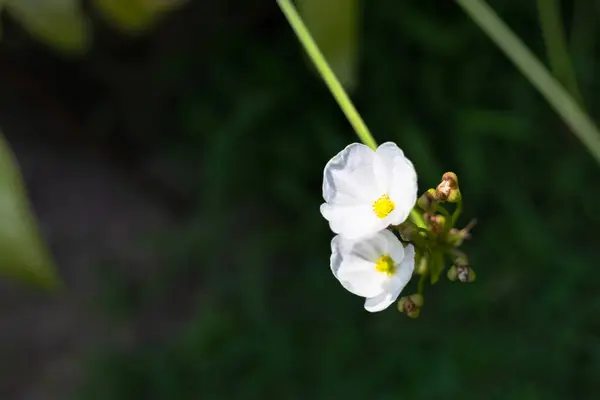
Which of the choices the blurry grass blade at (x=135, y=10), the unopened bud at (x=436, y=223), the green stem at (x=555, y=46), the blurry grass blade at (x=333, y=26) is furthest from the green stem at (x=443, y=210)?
the green stem at (x=555, y=46)

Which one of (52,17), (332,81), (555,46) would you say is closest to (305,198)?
(555,46)

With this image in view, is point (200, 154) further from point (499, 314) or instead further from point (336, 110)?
point (499, 314)

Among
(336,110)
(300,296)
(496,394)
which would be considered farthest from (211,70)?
(496,394)

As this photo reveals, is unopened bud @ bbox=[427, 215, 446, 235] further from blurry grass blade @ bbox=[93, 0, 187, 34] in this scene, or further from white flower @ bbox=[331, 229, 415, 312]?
blurry grass blade @ bbox=[93, 0, 187, 34]

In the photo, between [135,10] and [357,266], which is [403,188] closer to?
[357,266]

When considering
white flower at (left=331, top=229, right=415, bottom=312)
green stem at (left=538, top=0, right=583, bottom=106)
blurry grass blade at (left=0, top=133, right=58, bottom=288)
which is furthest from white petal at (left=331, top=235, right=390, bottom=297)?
green stem at (left=538, top=0, right=583, bottom=106)

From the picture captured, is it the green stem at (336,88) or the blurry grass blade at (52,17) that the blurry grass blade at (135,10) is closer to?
the blurry grass blade at (52,17)
